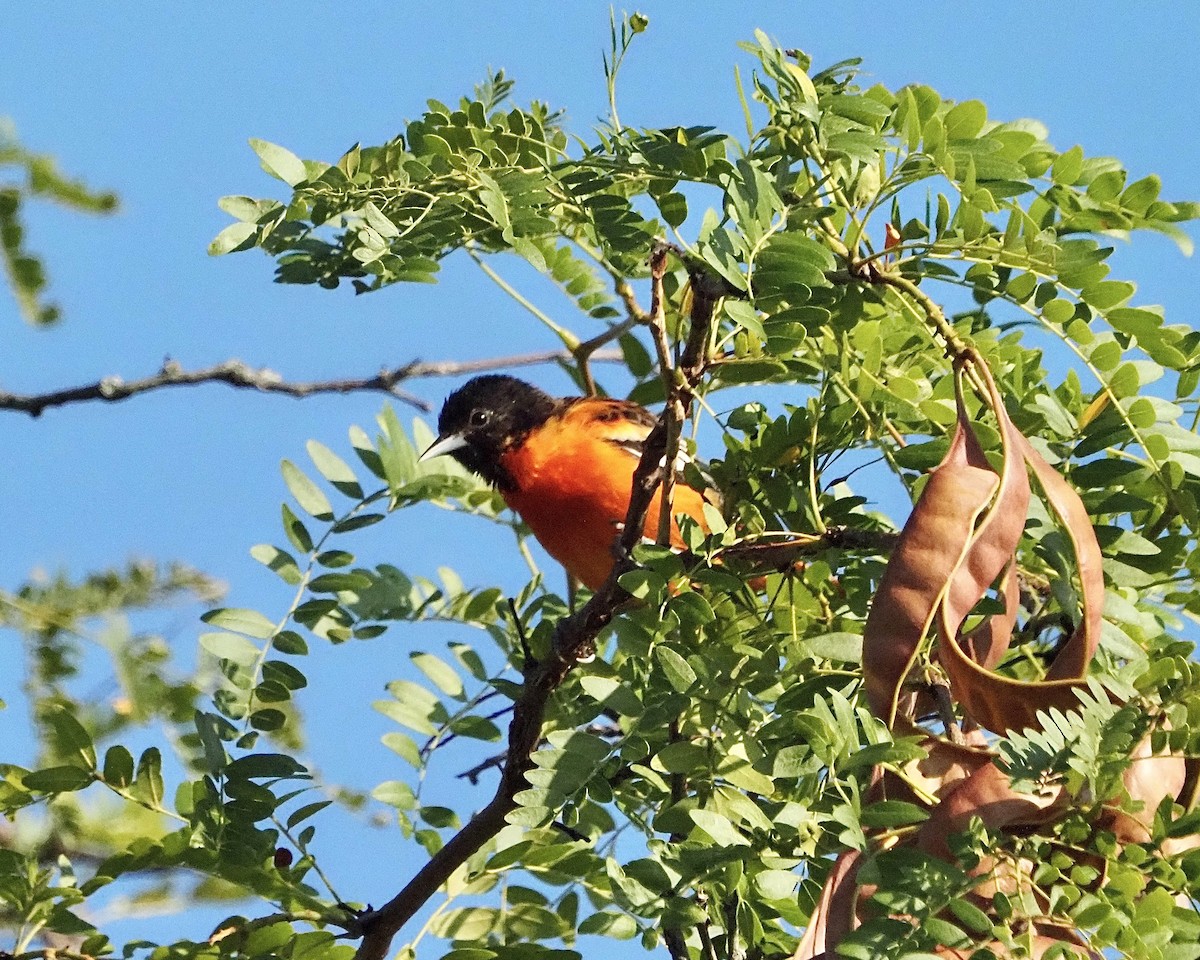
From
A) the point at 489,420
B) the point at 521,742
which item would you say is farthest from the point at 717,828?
→ the point at 489,420

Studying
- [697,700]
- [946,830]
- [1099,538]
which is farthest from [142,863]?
[1099,538]

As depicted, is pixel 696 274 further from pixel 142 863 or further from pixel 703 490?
pixel 142 863

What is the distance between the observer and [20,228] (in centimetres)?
375

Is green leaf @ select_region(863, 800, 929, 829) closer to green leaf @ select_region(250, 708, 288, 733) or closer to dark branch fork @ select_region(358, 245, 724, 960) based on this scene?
dark branch fork @ select_region(358, 245, 724, 960)

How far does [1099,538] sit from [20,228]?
273 cm

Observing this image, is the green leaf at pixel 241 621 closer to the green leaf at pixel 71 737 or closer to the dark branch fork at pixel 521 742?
the green leaf at pixel 71 737

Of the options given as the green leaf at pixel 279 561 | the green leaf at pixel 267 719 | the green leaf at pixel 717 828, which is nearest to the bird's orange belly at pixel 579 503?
the green leaf at pixel 279 561

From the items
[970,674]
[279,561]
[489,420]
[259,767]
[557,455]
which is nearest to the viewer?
[970,674]

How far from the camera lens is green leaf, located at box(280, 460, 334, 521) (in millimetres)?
3521

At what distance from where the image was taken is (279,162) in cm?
272

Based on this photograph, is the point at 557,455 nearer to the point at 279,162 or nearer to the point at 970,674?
the point at 279,162

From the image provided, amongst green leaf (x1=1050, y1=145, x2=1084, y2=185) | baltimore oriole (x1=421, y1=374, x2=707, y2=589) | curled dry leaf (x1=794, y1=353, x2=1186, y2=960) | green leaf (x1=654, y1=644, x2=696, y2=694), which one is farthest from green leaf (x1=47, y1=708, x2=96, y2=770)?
green leaf (x1=1050, y1=145, x2=1084, y2=185)

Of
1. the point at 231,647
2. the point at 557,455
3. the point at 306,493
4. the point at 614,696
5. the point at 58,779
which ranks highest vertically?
the point at 557,455

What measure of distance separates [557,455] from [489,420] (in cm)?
61
